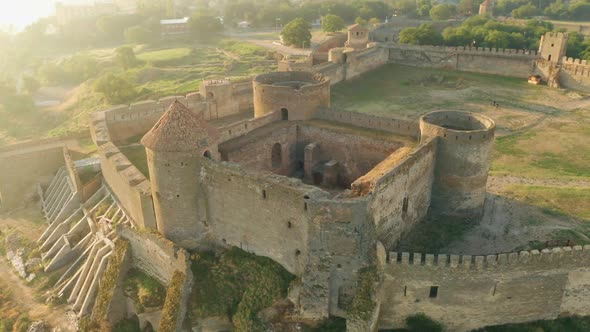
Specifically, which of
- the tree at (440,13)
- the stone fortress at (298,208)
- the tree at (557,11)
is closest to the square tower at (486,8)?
the tree at (440,13)

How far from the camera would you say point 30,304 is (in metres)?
25.8

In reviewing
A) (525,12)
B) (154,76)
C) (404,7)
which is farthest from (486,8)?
(154,76)

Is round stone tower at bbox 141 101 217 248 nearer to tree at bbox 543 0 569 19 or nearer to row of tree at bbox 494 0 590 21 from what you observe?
row of tree at bbox 494 0 590 21

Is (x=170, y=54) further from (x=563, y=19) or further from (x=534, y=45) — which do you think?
(x=563, y=19)

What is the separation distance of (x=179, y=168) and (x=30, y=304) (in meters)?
11.2

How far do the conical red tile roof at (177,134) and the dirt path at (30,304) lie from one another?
385 inches

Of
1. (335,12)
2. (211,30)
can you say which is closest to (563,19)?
Result: (335,12)

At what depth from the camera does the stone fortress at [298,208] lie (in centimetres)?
1970

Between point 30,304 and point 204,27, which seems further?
point 204,27

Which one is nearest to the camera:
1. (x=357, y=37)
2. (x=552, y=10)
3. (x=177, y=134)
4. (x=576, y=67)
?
(x=177, y=134)

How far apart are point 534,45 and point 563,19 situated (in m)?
53.1

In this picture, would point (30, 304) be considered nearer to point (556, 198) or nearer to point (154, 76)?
point (556, 198)

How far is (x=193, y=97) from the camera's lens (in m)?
38.8

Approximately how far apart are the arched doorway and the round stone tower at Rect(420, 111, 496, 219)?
775cm
